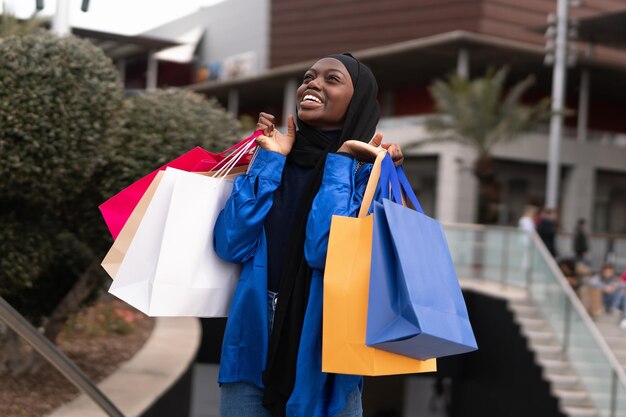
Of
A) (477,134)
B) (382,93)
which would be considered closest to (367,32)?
(382,93)

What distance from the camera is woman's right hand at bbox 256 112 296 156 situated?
9.18 ft

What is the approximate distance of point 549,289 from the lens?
1283 centimetres

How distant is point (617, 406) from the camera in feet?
32.5

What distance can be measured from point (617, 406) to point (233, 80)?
98.0ft

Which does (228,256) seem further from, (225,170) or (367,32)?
(367,32)

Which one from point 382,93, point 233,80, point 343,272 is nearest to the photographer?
point 343,272

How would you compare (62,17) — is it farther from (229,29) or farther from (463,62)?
(229,29)

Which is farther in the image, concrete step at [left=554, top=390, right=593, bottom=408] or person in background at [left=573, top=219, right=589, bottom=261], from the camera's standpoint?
person in background at [left=573, top=219, right=589, bottom=261]

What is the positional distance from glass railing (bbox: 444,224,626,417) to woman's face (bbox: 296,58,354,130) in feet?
26.1

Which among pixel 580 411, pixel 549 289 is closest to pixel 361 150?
pixel 580 411

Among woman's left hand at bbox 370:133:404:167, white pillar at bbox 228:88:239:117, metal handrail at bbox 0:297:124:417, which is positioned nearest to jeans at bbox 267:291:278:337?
woman's left hand at bbox 370:133:404:167

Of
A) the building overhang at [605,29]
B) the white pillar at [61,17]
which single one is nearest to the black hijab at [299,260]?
the white pillar at [61,17]

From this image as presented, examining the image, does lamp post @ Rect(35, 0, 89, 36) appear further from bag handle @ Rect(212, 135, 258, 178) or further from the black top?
the black top

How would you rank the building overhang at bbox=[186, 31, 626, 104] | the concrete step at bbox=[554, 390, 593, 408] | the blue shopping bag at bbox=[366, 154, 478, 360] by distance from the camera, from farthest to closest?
the building overhang at bbox=[186, 31, 626, 104] → the concrete step at bbox=[554, 390, 593, 408] → the blue shopping bag at bbox=[366, 154, 478, 360]
